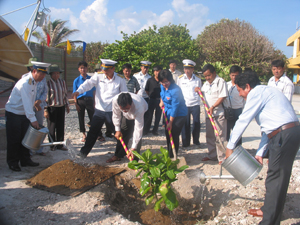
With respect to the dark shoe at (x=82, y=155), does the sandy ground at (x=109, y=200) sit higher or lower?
lower

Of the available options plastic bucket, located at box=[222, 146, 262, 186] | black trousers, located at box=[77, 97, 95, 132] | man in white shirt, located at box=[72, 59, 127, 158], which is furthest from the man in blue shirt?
plastic bucket, located at box=[222, 146, 262, 186]

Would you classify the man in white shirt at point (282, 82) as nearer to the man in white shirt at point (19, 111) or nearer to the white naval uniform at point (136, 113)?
the white naval uniform at point (136, 113)

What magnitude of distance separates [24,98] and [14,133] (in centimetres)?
65

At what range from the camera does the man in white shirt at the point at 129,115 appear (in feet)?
12.2

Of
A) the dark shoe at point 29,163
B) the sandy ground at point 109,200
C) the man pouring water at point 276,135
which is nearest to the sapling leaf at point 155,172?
the sandy ground at point 109,200

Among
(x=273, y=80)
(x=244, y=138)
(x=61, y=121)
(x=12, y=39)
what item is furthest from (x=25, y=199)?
(x=244, y=138)

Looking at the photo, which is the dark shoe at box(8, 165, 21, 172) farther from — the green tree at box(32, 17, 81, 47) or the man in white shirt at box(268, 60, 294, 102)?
the green tree at box(32, 17, 81, 47)

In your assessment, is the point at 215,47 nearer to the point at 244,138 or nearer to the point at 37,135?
the point at 244,138

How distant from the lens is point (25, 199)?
3260mm

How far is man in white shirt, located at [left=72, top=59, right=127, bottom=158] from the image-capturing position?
4.77 meters

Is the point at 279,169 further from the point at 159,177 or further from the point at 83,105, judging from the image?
the point at 83,105

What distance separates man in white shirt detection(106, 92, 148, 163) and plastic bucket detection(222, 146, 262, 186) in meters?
1.65

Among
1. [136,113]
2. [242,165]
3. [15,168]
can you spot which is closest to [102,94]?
[136,113]

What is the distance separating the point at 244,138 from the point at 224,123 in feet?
8.00
